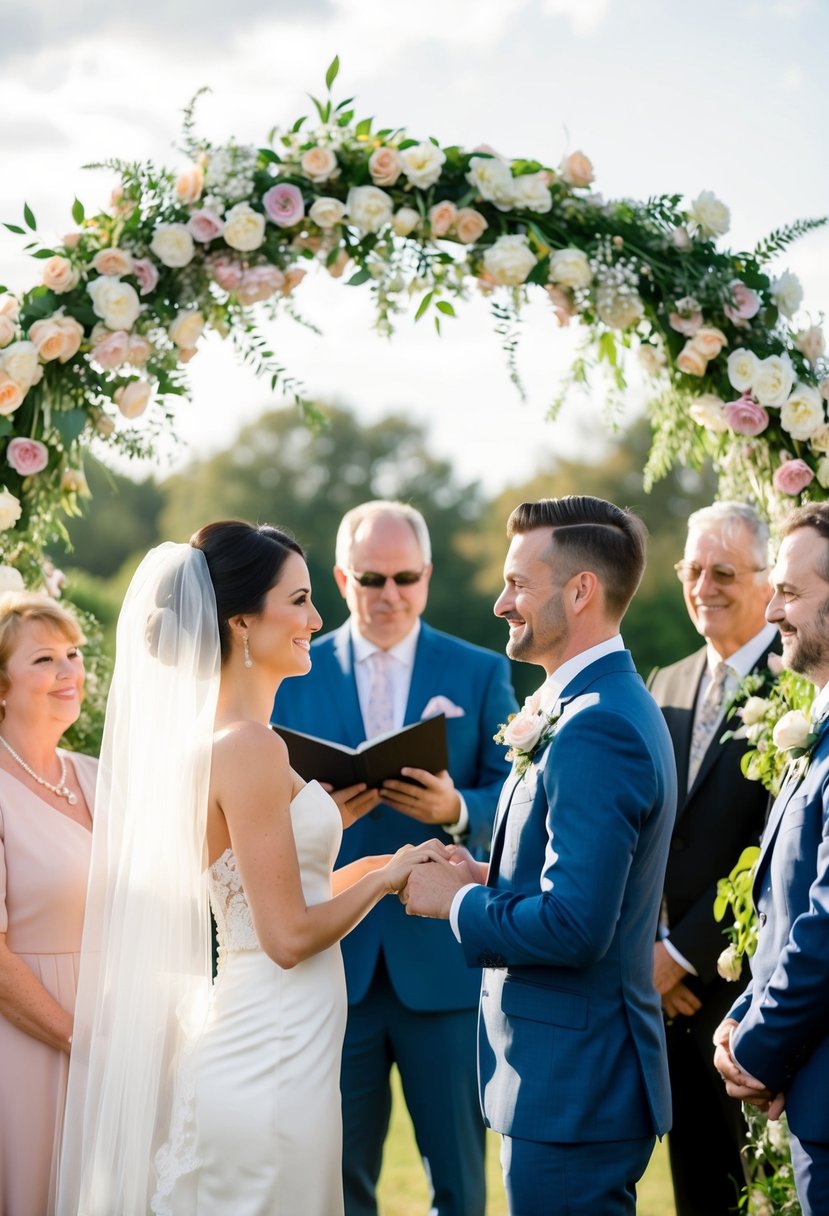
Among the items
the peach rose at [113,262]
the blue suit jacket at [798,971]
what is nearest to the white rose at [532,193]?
the peach rose at [113,262]

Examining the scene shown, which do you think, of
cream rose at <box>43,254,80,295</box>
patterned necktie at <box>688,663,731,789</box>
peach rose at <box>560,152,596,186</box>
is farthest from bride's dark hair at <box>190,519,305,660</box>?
patterned necktie at <box>688,663,731,789</box>

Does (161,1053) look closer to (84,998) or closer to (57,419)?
(84,998)

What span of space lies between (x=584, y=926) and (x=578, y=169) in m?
3.01

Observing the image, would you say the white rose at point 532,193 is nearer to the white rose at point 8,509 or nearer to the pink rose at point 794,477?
the pink rose at point 794,477

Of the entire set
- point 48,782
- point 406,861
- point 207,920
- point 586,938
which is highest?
point 48,782

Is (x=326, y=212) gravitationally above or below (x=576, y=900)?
above

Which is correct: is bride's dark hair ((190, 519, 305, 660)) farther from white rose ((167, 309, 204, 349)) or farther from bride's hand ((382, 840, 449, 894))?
white rose ((167, 309, 204, 349))

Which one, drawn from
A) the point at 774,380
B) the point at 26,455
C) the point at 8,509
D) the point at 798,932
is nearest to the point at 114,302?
the point at 26,455

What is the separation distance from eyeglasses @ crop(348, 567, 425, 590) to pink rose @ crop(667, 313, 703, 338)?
145 centimetres

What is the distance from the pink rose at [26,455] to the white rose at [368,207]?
1.45 metres

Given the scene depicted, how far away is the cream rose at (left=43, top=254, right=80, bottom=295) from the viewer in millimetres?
4895

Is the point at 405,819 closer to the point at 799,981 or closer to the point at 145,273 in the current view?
the point at 799,981

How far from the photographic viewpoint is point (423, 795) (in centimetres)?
475

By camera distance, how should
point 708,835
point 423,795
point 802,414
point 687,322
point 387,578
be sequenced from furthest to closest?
point 387,578
point 708,835
point 687,322
point 802,414
point 423,795
